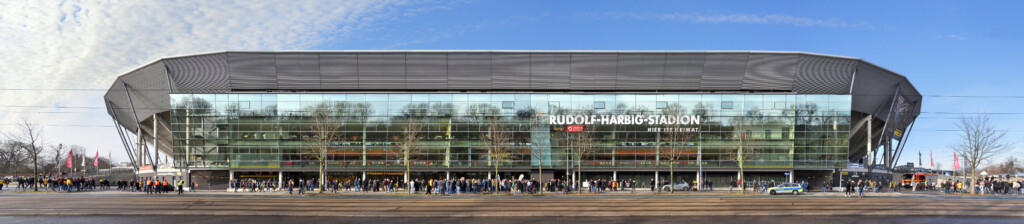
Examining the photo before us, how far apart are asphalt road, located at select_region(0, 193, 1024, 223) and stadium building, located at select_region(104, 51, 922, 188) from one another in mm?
34648

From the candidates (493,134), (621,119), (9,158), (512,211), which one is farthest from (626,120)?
(9,158)

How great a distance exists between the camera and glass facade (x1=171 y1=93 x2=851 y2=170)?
70.4 meters

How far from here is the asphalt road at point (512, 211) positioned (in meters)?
28.7

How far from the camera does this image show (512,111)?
71.1m

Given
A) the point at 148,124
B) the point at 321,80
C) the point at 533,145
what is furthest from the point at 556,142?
the point at 148,124

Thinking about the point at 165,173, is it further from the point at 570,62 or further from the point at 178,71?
the point at 570,62

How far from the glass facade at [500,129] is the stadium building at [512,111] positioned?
0.40 feet

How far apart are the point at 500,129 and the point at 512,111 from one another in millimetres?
2209

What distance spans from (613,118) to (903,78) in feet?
108

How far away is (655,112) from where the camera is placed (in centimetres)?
7044

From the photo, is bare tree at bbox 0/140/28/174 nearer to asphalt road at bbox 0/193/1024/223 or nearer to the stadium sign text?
the stadium sign text

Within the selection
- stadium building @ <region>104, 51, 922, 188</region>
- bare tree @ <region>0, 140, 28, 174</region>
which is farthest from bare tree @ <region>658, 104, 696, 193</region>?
bare tree @ <region>0, 140, 28, 174</region>

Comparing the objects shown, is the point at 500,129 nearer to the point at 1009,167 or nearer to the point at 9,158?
the point at 9,158

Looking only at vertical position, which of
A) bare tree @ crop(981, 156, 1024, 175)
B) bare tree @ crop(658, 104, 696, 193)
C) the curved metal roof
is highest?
the curved metal roof
